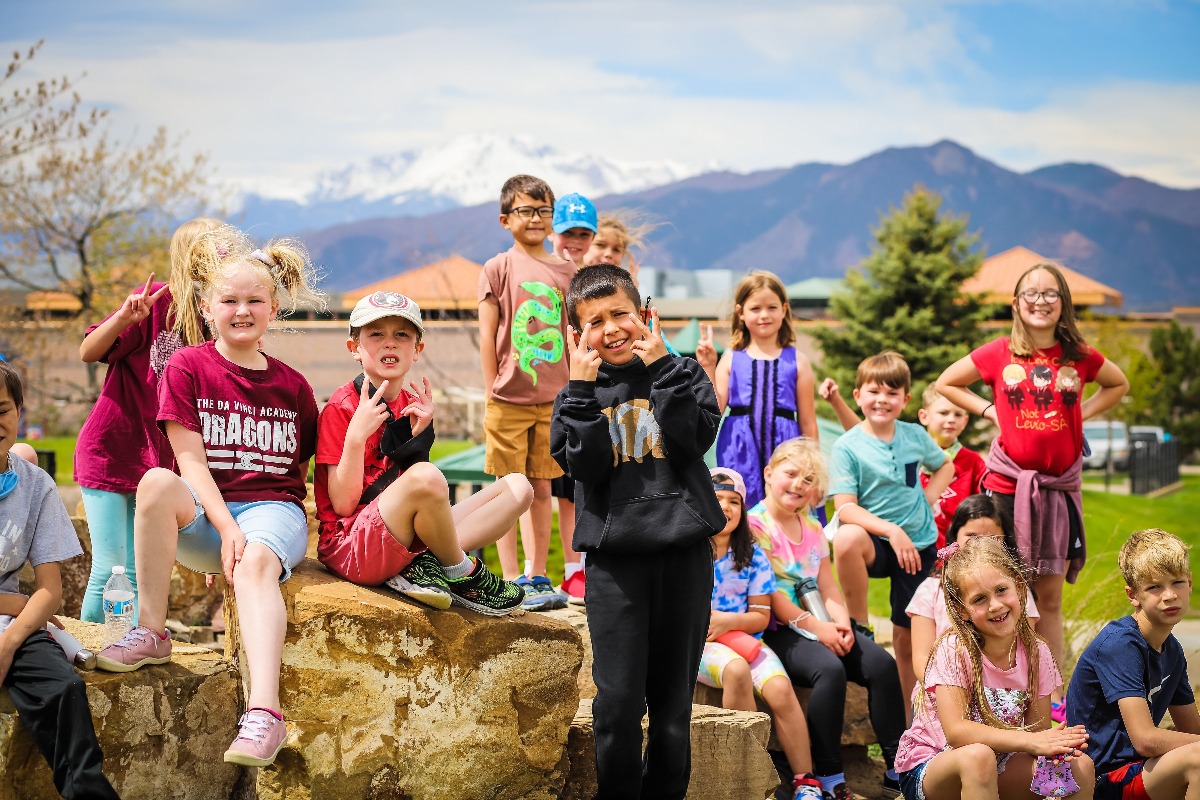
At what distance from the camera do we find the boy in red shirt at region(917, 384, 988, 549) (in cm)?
576

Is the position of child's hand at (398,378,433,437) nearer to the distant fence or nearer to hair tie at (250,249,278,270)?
hair tie at (250,249,278,270)

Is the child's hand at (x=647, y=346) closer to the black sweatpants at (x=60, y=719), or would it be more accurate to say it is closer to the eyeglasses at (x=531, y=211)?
the black sweatpants at (x=60, y=719)

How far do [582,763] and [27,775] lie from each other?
1.79m

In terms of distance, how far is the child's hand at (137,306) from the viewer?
13.8 feet

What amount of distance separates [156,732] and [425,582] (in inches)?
39.9

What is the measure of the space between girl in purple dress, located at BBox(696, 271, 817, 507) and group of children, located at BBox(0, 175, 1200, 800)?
39 centimetres

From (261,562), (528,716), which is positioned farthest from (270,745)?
(528,716)

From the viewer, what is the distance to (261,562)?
3.44 m

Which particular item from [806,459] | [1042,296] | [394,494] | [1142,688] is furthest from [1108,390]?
[394,494]

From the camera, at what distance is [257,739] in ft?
10.2

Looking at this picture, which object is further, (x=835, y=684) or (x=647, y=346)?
(x=835, y=684)

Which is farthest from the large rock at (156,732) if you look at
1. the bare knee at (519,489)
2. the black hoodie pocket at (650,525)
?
the black hoodie pocket at (650,525)

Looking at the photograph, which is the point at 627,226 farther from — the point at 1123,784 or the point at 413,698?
the point at 1123,784

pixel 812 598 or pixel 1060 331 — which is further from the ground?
pixel 1060 331
